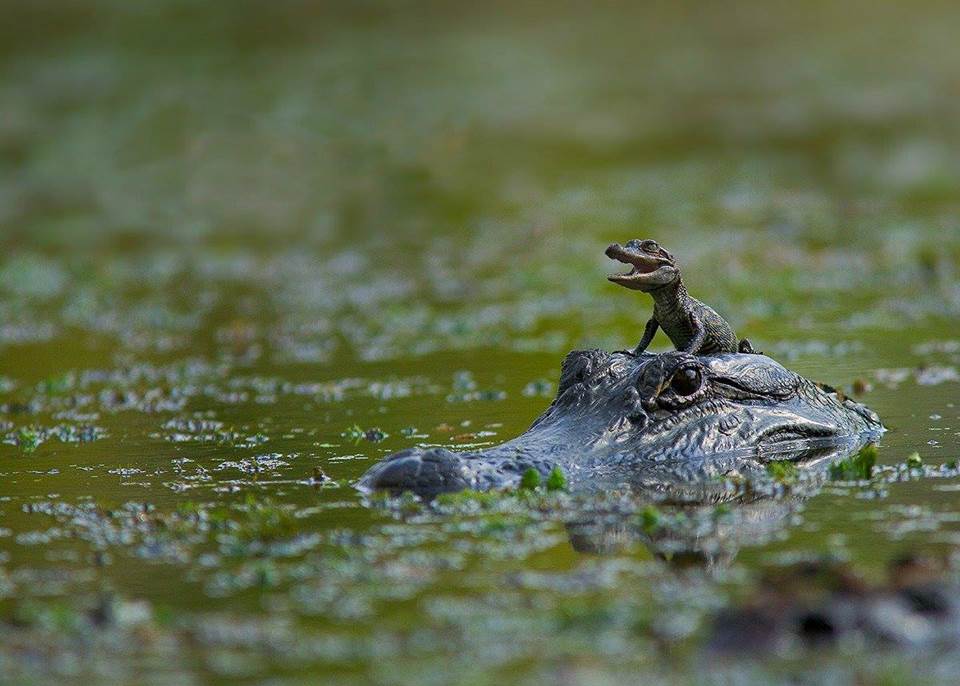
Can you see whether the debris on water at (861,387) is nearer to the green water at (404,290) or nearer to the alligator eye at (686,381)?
the green water at (404,290)

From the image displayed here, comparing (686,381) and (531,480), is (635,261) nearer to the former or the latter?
(686,381)

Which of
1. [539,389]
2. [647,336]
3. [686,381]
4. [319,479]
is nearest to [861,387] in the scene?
[539,389]

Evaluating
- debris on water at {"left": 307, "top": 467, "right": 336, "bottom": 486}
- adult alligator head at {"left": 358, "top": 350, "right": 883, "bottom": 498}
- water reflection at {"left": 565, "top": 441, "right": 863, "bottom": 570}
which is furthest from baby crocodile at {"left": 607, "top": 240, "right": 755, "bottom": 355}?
debris on water at {"left": 307, "top": 467, "right": 336, "bottom": 486}

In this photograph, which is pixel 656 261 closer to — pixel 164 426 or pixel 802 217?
pixel 164 426

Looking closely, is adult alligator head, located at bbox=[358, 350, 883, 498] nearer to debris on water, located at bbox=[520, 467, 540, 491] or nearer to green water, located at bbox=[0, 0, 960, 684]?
debris on water, located at bbox=[520, 467, 540, 491]

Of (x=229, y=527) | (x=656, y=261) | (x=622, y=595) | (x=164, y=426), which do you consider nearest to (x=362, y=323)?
(x=164, y=426)

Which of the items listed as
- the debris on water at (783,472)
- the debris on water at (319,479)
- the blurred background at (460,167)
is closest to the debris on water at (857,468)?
the debris on water at (783,472)

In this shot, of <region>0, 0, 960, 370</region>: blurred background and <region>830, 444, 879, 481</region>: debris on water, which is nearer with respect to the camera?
<region>830, 444, 879, 481</region>: debris on water

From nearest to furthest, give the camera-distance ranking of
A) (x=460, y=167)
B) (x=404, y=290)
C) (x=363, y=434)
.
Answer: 1. (x=363, y=434)
2. (x=404, y=290)
3. (x=460, y=167)
